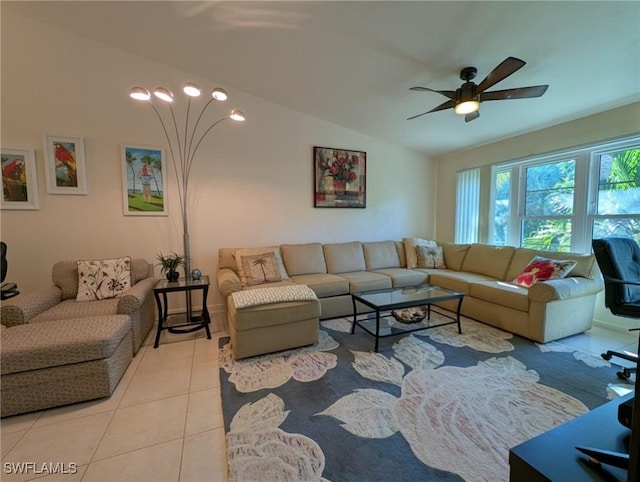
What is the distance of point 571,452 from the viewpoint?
852 millimetres

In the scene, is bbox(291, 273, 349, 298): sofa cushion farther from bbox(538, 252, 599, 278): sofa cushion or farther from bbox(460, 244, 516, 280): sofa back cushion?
bbox(538, 252, 599, 278): sofa cushion

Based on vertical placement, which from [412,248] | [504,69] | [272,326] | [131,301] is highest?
[504,69]

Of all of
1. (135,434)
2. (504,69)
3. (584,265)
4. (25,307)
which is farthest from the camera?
(584,265)

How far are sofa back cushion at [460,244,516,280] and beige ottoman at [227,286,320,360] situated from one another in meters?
2.51

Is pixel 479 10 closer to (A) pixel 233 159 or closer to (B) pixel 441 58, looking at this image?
(B) pixel 441 58

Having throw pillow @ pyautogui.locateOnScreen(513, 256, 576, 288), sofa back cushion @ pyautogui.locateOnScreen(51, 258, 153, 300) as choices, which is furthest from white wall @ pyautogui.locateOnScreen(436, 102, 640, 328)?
sofa back cushion @ pyautogui.locateOnScreen(51, 258, 153, 300)

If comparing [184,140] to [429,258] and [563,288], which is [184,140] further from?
[563,288]

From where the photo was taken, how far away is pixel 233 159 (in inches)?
140

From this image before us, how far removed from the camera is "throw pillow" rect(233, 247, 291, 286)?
3.11 m

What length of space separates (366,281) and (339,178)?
1686 mm

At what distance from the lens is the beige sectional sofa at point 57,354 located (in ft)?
5.40

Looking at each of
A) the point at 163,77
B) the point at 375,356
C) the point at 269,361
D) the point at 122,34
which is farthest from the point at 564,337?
the point at 122,34

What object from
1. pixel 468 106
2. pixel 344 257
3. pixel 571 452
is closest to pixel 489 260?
pixel 344 257

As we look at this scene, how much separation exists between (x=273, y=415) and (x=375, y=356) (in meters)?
1.05
